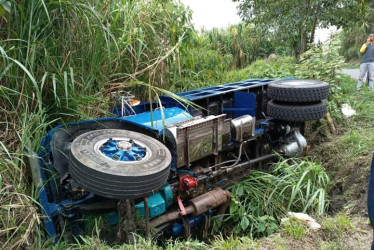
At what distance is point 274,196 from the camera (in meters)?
3.54

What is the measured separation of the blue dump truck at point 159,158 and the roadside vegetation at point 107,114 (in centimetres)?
15

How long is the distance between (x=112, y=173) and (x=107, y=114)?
1255 mm

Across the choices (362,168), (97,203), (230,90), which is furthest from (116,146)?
(362,168)

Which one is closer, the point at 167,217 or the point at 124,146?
the point at 124,146

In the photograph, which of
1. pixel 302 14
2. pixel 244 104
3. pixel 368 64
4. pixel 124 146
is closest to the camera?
pixel 124 146

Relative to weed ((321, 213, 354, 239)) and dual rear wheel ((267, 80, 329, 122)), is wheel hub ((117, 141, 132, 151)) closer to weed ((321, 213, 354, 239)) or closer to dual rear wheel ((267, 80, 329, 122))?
weed ((321, 213, 354, 239))

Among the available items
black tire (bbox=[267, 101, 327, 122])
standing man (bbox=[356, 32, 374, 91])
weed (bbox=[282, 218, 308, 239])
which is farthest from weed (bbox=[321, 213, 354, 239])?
standing man (bbox=[356, 32, 374, 91])

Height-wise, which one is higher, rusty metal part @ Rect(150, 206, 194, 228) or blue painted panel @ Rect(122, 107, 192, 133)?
blue painted panel @ Rect(122, 107, 192, 133)

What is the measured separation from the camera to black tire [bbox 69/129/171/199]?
221cm

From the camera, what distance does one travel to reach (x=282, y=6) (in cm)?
851

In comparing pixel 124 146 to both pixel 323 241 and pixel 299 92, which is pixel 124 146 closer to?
pixel 323 241

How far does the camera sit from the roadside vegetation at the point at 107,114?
2.40 m

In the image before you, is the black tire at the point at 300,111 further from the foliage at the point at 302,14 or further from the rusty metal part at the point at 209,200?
the foliage at the point at 302,14

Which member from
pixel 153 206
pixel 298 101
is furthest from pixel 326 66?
pixel 153 206
